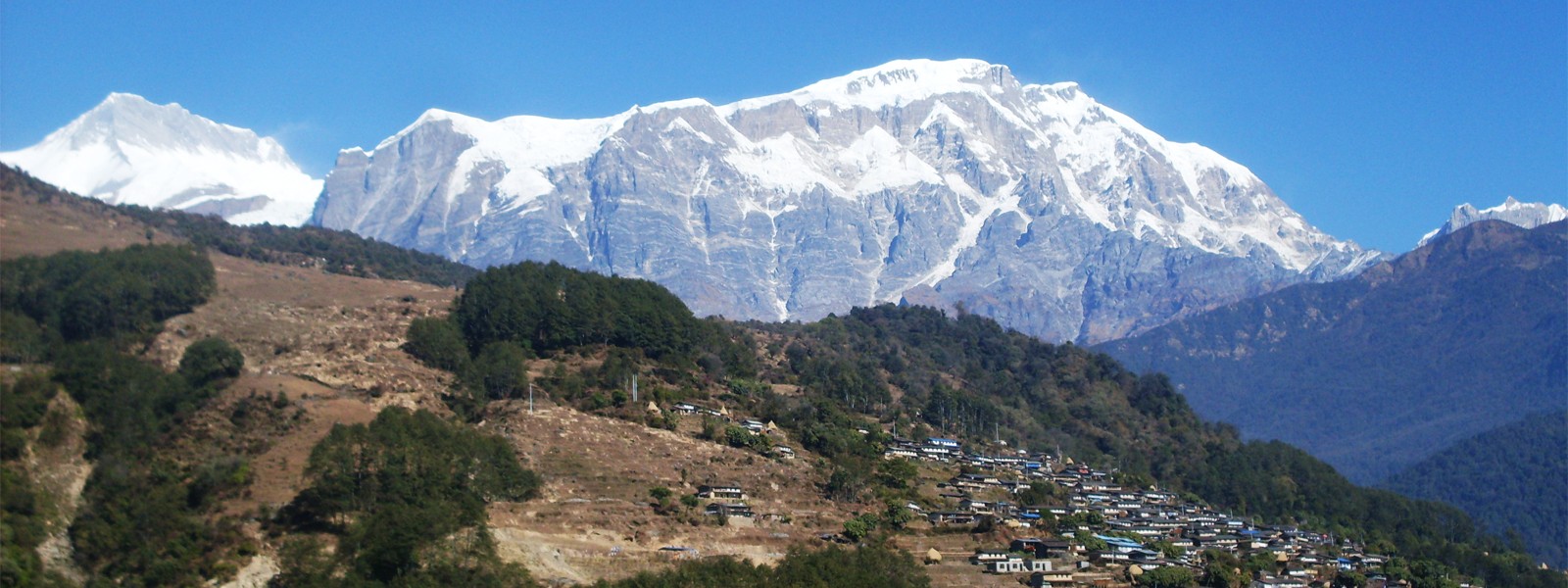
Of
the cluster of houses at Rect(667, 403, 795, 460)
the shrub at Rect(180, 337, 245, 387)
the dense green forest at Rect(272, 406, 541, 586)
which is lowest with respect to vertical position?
the dense green forest at Rect(272, 406, 541, 586)

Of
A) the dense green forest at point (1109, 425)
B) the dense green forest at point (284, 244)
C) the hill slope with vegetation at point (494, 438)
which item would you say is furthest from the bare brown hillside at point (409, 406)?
the dense green forest at point (1109, 425)

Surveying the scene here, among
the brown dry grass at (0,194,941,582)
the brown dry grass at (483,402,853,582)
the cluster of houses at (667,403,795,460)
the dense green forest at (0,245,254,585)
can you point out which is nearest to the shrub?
the dense green forest at (0,245,254,585)

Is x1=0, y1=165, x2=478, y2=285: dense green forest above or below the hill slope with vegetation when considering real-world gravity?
above

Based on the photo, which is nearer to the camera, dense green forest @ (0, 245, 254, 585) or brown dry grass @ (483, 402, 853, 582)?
dense green forest @ (0, 245, 254, 585)

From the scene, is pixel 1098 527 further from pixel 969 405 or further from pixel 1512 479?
pixel 1512 479

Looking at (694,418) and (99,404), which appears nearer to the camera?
(99,404)

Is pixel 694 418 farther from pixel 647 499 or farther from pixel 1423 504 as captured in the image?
pixel 1423 504

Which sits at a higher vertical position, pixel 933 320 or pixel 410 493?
pixel 933 320

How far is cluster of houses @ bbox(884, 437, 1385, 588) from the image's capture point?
77750mm

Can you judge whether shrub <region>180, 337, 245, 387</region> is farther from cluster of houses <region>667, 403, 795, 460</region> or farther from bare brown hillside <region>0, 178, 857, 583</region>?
cluster of houses <region>667, 403, 795, 460</region>

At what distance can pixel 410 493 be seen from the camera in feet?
210

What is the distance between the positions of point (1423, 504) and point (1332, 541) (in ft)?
66.9

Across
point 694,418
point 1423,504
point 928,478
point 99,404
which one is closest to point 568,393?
point 694,418

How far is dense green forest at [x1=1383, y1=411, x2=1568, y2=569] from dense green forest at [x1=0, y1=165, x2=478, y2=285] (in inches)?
3868
